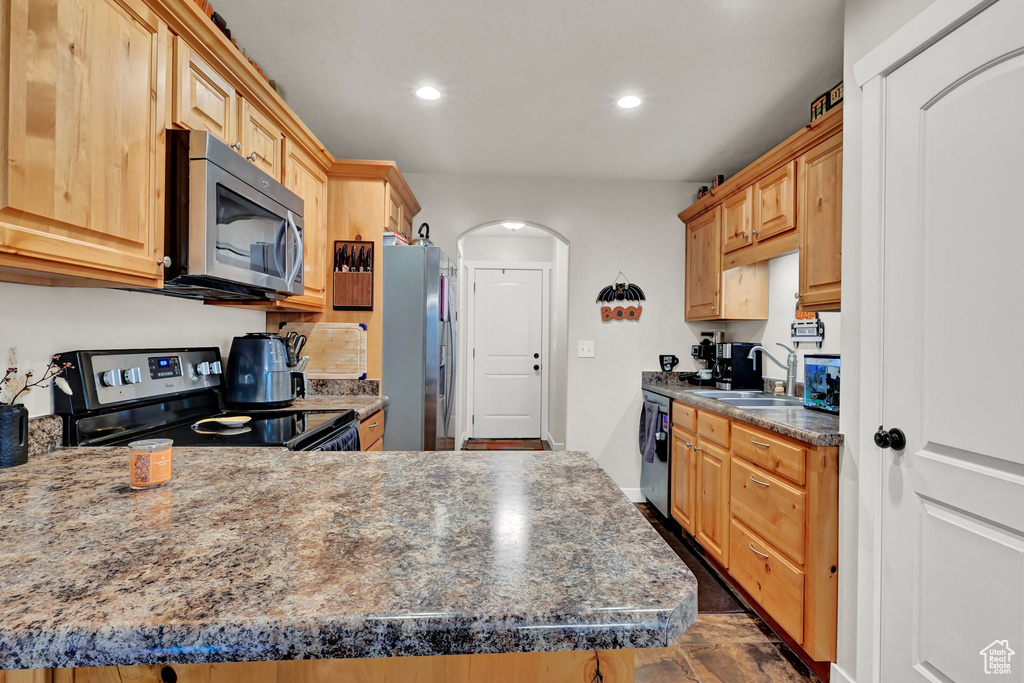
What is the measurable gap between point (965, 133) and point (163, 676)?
201cm

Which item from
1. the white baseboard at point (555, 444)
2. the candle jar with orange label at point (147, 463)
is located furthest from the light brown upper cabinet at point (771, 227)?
the candle jar with orange label at point (147, 463)

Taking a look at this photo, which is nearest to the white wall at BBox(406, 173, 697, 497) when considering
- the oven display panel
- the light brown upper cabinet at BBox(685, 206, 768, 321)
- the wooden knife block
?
the light brown upper cabinet at BBox(685, 206, 768, 321)

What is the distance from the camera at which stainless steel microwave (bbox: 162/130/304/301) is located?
4.76ft

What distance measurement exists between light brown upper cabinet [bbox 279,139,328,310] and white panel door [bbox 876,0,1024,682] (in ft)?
7.61

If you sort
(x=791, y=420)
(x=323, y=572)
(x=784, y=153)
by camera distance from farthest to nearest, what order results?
(x=784, y=153) < (x=791, y=420) < (x=323, y=572)

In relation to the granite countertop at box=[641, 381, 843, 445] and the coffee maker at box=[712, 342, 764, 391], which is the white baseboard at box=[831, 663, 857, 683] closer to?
the granite countertop at box=[641, 381, 843, 445]

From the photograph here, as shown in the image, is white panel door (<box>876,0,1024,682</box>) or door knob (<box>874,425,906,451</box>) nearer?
white panel door (<box>876,0,1024,682</box>)

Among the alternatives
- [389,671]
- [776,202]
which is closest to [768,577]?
[776,202]

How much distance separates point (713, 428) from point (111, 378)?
2526 millimetres

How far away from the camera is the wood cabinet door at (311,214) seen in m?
2.35

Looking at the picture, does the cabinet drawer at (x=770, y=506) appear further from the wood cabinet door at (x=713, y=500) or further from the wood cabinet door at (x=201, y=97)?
the wood cabinet door at (x=201, y=97)

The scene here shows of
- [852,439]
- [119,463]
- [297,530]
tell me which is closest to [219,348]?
[119,463]

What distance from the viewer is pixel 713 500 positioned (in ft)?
8.32

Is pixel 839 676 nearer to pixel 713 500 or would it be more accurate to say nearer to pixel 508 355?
pixel 713 500
